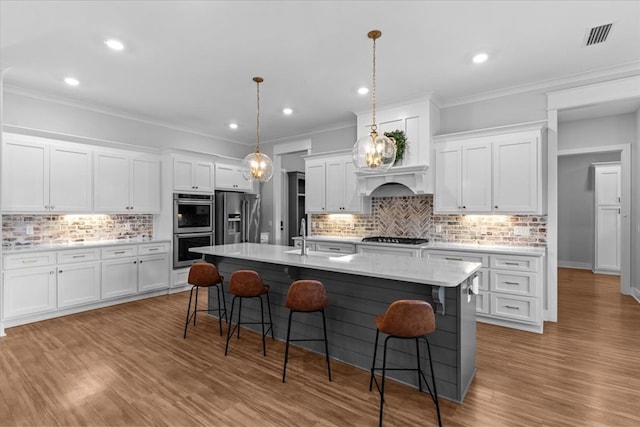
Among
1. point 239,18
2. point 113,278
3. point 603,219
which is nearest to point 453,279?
point 239,18

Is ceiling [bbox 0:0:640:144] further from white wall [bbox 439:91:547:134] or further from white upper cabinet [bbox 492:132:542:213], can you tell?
white upper cabinet [bbox 492:132:542:213]

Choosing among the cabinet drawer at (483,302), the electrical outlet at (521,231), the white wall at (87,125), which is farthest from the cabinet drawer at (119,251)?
the electrical outlet at (521,231)

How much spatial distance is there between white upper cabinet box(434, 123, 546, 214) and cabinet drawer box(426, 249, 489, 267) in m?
0.65

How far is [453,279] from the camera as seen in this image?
2.28 meters

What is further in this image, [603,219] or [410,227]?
[603,219]

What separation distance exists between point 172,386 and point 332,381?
130 cm

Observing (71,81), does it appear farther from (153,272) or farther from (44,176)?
(153,272)

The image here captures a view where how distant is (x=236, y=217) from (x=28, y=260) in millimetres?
3179

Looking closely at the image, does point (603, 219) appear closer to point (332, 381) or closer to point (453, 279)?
point (453, 279)

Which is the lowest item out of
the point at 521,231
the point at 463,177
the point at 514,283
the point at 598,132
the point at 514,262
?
the point at 514,283

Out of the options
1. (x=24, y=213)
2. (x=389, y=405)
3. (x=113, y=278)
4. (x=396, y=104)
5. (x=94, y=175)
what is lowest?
(x=389, y=405)

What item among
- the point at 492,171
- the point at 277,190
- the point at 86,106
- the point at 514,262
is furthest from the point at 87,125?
the point at 514,262

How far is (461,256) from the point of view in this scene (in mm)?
4211

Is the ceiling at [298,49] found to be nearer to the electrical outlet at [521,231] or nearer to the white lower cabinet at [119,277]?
the electrical outlet at [521,231]
